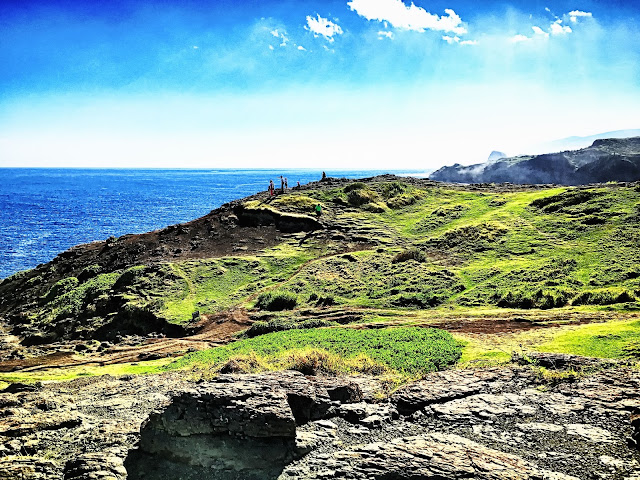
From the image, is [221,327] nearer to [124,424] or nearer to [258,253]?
[258,253]

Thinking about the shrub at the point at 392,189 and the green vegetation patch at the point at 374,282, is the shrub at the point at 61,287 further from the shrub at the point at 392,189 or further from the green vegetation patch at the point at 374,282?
the shrub at the point at 392,189

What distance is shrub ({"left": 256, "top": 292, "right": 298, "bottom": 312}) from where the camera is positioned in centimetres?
3120

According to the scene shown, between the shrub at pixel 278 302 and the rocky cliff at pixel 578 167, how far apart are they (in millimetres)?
108531

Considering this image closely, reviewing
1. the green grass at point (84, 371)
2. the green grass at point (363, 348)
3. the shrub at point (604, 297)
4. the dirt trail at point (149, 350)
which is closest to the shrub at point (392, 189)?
the dirt trail at point (149, 350)

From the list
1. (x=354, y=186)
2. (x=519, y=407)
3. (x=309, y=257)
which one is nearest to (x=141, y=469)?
(x=519, y=407)

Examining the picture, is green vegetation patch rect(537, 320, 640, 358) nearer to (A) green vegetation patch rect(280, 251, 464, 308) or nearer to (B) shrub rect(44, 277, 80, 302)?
(A) green vegetation patch rect(280, 251, 464, 308)

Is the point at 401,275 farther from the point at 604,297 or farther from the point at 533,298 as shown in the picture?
the point at 604,297

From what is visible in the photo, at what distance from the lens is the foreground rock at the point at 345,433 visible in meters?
9.58

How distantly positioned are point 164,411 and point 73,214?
11542 cm

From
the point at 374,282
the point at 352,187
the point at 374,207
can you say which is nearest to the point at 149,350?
the point at 374,282

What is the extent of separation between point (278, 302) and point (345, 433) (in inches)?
802

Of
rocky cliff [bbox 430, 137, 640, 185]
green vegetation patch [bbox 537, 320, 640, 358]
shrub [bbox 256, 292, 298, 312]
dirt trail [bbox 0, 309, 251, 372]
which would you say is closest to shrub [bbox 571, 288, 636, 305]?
green vegetation patch [bbox 537, 320, 640, 358]

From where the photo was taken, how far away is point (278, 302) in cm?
3141

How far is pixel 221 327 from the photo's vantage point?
95.9ft
